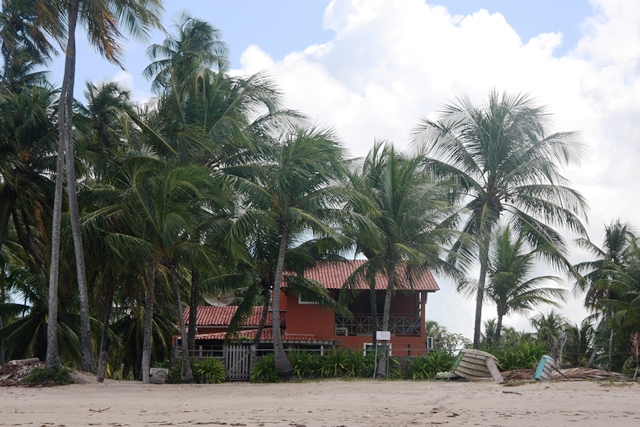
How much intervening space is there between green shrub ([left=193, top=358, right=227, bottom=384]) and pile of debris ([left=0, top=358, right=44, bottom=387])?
4.42m

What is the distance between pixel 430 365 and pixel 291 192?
21.2 ft

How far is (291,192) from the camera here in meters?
21.4

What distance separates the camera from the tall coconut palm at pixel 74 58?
1995 centimetres

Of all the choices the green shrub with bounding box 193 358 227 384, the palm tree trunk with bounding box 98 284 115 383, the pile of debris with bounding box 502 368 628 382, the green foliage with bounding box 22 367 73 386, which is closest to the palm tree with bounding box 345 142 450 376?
the pile of debris with bounding box 502 368 628 382

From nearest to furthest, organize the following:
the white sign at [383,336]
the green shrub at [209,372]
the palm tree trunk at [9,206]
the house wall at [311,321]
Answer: the white sign at [383,336]
the green shrub at [209,372]
the palm tree trunk at [9,206]
the house wall at [311,321]

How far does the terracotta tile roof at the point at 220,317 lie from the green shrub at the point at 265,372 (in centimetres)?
910

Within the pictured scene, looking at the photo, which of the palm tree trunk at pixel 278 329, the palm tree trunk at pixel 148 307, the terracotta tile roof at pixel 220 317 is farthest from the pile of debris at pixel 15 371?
the terracotta tile roof at pixel 220 317

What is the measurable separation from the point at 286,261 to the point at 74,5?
9681 millimetres

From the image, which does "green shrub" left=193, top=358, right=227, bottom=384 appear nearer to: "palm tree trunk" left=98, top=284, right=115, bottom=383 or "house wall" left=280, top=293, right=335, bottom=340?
"palm tree trunk" left=98, top=284, right=115, bottom=383

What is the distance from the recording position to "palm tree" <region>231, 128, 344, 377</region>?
821 inches

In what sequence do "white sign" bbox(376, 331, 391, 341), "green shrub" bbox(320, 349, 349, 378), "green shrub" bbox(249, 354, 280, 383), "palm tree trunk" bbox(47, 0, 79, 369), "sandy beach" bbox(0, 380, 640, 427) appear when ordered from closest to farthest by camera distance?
"sandy beach" bbox(0, 380, 640, 427) < "palm tree trunk" bbox(47, 0, 79, 369) < "white sign" bbox(376, 331, 391, 341) < "green shrub" bbox(249, 354, 280, 383) < "green shrub" bbox(320, 349, 349, 378)

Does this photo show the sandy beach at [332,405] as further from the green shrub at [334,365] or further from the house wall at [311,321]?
the house wall at [311,321]

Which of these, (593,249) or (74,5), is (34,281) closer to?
(74,5)

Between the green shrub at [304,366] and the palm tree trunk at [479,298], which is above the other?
the palm tree trunk at [479,298]
